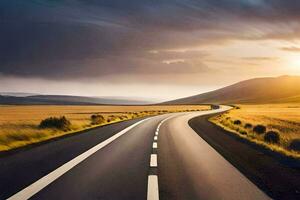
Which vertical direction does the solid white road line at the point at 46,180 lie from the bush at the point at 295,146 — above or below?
above

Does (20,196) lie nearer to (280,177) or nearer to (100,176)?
(100,176)

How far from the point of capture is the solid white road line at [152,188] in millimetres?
7518

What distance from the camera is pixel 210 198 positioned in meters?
7.44

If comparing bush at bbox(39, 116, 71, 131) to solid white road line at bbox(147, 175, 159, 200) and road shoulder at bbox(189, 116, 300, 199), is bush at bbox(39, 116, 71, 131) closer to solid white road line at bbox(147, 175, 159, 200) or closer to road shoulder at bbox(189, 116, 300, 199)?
road shoulder at bbox(189, 116, 300, 199)

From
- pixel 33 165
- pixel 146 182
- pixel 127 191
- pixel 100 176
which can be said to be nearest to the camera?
pixel 127 191

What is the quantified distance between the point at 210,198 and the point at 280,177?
3150 mm

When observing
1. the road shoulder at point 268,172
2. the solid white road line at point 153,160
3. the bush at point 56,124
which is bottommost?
the road shoulder at point 268,172

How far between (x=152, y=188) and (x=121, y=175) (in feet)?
5.33

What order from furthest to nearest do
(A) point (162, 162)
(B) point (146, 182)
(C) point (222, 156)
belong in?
(C) point (222, 156), (A) point (162, 162), (B) point (146, 182)

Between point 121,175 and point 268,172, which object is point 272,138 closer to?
point 268,172

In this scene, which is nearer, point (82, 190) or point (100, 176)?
point (82, 190)

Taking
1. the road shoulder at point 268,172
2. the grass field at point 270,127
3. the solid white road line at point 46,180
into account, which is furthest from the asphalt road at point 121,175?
the grass field at point 270,127

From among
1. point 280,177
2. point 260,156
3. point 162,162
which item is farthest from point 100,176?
point 260,156

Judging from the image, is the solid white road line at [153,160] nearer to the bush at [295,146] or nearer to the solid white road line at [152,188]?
the solid white road line at [152,188]
